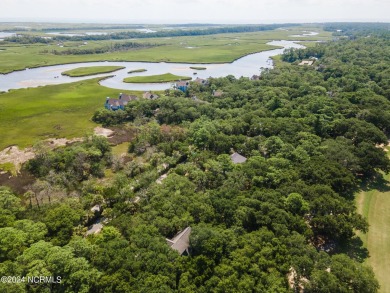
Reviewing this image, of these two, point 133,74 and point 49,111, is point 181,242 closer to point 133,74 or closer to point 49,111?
point 49,111

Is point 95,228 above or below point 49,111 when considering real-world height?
below

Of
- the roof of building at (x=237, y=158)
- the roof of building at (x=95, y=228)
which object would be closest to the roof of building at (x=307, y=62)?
the roof of building at (x=237, y=158)

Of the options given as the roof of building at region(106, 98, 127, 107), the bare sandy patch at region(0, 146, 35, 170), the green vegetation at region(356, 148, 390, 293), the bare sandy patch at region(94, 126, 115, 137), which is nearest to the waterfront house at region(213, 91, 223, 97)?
the roof of building at region(106, 98, 127, 107)

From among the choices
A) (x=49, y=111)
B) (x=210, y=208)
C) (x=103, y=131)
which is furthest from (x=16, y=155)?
(x=210, y=208)

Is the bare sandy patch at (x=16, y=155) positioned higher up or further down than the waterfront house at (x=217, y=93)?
further down

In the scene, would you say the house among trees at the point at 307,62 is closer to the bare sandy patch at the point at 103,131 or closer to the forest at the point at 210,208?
the forest at the point at 210,208

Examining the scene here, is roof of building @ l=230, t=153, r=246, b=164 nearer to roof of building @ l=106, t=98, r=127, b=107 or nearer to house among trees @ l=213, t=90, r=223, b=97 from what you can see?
house among trees @ l=213, t=90, r=223, b=97
